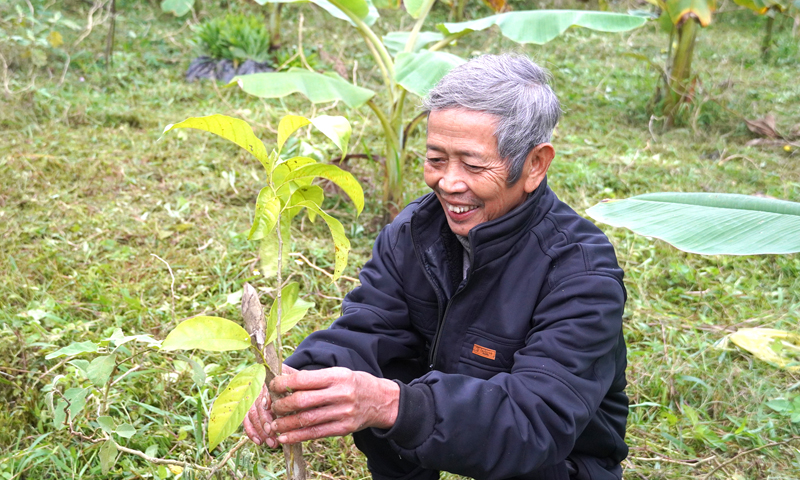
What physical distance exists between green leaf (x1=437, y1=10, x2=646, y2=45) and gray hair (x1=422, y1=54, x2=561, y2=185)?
165 centimetres

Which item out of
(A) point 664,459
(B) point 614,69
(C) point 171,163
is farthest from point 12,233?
(B) point 614,69

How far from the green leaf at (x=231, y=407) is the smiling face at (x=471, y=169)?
26.6 inches

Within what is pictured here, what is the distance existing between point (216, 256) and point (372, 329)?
5.29 feet

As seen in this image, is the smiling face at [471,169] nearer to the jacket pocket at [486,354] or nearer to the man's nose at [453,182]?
the man's nose at [453,182]

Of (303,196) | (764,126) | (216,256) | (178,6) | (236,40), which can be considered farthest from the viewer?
(236,40)

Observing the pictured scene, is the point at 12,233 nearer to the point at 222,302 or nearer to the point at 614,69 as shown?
the point at 222,302

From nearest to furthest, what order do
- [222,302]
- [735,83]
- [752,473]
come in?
[752,473] < [222,302] < [735,83]

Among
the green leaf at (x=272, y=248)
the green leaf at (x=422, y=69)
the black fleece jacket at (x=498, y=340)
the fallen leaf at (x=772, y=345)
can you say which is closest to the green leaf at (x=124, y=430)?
the black fleece jacket at (x=498, y=340)

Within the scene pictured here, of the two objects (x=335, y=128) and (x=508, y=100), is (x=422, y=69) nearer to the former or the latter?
(x=508, y=100)

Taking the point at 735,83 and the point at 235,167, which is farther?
the point at 735,83

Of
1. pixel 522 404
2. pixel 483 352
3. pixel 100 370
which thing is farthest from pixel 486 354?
pixel 100 370

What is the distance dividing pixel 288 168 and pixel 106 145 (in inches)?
141

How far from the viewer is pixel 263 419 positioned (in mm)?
1344

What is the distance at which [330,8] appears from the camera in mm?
3299
